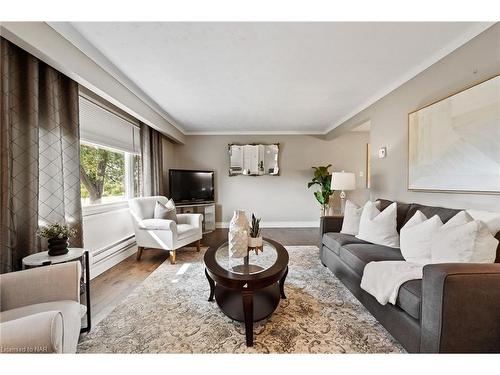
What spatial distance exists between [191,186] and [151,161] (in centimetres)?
105

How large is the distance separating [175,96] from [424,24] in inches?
107

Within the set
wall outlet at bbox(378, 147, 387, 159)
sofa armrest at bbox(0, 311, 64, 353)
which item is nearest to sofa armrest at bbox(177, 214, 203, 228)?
sofa armrest at bbox(0, 311, 64, 353)

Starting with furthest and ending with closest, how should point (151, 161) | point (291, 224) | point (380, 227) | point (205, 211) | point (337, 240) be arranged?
point (291, 224) < point (205, 211) < point (151, 161) < point (337, 240) < point (380, 227)

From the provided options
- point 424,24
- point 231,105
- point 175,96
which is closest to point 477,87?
point 424,24

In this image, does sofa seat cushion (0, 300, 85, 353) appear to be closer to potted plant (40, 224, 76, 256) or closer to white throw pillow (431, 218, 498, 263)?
potted plant (40, 224, 76, 256)

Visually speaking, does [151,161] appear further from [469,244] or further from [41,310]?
[469,244]

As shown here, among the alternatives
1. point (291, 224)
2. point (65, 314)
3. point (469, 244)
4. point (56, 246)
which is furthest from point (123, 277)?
point (291, 224)

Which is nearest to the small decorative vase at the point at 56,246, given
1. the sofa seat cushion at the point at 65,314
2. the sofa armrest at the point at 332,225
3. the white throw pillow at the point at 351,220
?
the sofa seat cushion at the point at 65,314

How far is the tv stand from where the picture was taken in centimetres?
446

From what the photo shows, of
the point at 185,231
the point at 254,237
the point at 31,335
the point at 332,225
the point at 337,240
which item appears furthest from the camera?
the point at 185,231

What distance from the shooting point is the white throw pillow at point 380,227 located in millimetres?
2035

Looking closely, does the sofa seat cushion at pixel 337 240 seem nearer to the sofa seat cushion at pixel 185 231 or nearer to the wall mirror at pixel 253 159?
the sofa seat cushion at pixel 185 231

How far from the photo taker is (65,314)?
3.36ft
